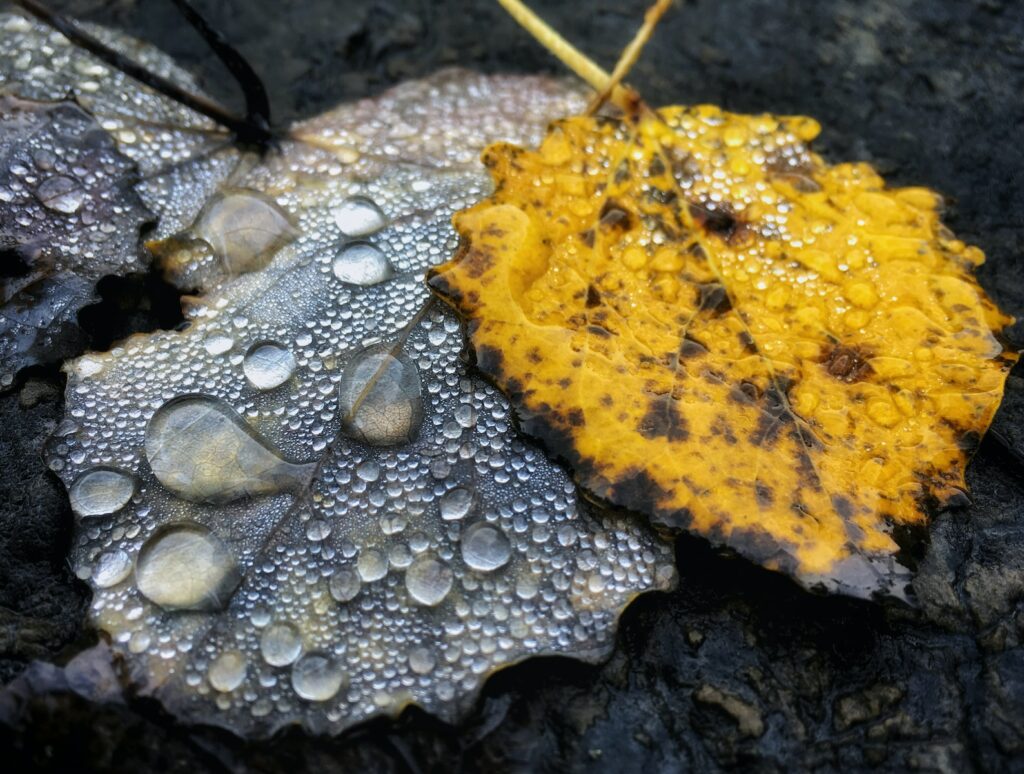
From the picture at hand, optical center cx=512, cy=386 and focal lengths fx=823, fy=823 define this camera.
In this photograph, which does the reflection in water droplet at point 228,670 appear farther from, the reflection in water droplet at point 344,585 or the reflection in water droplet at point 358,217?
the reflection in water droplet at point 358,217

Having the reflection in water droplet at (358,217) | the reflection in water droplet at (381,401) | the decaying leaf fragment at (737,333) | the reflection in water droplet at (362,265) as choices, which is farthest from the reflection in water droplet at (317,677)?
the reflection in water droplet at (358,217)

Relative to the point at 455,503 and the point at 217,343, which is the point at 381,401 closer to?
the point at 455,503

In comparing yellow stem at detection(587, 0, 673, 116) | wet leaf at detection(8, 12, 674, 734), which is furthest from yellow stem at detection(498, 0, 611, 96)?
wet leaf at detection(8, 12, 674, 734)

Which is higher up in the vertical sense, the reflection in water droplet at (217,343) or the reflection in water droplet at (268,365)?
the reflection in water droplet at (268,365)

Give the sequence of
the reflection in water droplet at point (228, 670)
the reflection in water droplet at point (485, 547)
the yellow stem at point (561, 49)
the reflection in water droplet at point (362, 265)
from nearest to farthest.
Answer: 1. the reflection in water droplet at point (228, 670)
2. the reflection in water droplet at point (485, 547)
3. the reflection in water droplet at point (362, 265)
4. the yellow stem at point (561, 49)

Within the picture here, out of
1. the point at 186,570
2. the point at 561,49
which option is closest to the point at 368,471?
the point at 186,570

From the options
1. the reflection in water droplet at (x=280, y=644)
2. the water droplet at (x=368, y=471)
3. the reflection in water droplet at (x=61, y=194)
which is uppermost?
the water droplet at (x=368, y=471)
